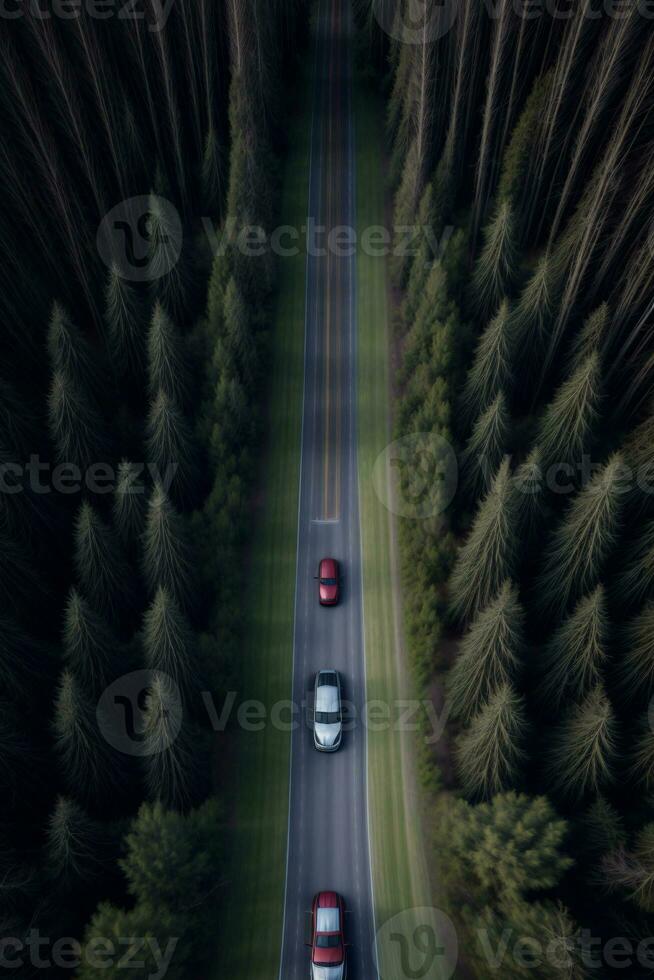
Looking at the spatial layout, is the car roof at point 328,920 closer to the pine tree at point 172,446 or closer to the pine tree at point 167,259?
the pine tree at point 172,446

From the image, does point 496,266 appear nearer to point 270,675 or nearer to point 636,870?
point 270,675

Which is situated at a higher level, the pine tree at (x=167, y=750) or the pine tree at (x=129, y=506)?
the pine tree at (x=129, y=506)

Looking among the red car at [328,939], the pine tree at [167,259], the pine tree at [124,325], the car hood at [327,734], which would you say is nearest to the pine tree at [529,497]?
the car hood at [327,734]

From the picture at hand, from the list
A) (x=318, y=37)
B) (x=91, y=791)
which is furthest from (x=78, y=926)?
(x=318, y=37)

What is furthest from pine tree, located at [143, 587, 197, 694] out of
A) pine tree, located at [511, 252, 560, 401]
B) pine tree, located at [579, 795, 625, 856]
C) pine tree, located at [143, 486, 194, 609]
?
pine tree, located at [511, 252, 560, 401]

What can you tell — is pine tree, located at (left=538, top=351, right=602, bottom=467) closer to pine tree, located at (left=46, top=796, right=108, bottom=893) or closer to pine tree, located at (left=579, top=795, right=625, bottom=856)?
pine tree, located at (left=579, top=795, right=625, bottom=856)

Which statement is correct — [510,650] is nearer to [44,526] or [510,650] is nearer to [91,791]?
[91,791]
